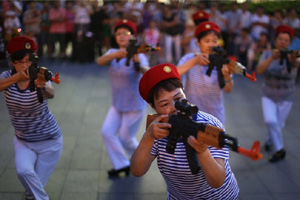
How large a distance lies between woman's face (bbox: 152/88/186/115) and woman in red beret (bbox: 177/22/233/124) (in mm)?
2296

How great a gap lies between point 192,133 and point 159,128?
22cm

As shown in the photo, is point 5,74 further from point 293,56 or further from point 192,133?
point 293,56

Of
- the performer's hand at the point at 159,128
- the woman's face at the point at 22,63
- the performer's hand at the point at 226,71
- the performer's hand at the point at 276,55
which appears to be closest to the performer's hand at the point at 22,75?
the woman's face at the point at 22,63

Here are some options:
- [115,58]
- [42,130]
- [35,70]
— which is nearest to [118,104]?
[115,58]

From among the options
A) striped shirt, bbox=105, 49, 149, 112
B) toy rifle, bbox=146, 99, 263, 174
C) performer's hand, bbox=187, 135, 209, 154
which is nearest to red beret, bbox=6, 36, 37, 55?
striped shirt, bbox=105, 49, 149, 112

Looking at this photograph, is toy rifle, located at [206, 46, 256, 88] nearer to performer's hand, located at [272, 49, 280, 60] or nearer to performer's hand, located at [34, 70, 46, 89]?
performer's hand, located at [272, 49, 280, 60]

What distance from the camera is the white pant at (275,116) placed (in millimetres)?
6070

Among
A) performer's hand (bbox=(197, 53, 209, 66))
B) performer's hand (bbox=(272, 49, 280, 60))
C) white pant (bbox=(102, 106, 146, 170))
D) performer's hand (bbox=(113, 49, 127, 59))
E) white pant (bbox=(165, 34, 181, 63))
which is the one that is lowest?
white pant (bbox=(165, 34, 181, 63))

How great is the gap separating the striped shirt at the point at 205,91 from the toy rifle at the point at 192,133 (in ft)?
8.58

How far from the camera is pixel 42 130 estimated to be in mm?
4086

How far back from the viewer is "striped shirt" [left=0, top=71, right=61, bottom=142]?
3902mm

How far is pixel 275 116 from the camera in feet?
20.1

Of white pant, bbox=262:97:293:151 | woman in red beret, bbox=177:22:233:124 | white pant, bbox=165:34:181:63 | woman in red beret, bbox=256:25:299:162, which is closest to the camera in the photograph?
woman in red beret, bbox=177:22:233:124

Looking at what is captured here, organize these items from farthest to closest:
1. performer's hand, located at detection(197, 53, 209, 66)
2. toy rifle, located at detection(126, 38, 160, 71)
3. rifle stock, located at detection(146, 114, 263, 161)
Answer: toy rifle, located at detection(126, 38, 160, 71) < performer's hand, located at detection(197, 53, 209, 66) < rifle stock, located at detection(146, 114, 263, 161)
